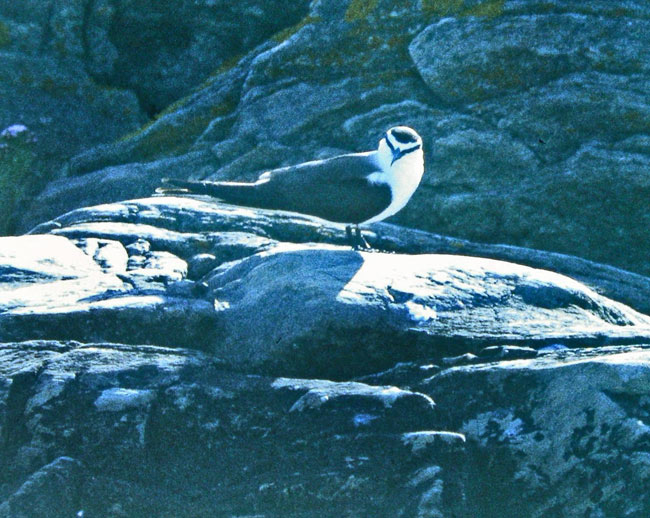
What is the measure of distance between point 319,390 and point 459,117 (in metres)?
5.64

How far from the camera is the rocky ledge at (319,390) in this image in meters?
6.00

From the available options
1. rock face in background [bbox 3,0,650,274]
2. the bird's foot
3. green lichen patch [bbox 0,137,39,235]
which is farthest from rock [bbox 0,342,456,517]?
green lichen patch [bbox 0,137,39,235]

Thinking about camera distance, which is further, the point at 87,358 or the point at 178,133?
Answer: the point at 178,133

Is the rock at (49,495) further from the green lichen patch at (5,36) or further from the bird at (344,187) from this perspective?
the green lichen patch at (5,36)

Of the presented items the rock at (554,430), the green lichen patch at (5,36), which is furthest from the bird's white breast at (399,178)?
the green lichen patch at (5,36)

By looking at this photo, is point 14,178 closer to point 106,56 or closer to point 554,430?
point 106,56

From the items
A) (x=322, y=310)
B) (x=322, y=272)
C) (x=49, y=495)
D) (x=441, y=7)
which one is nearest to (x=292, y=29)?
(x=441, y=7)

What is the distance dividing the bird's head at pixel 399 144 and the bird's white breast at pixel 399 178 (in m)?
0.04

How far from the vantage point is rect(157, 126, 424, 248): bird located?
30.4ft

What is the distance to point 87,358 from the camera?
22.8 ft

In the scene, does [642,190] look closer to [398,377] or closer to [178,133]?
[398,377]

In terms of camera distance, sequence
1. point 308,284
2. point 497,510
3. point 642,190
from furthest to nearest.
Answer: point 642,190 < point 308,284 < point 497,510

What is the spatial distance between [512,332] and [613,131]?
4.49 metres

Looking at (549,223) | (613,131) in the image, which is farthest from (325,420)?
(613,131)
